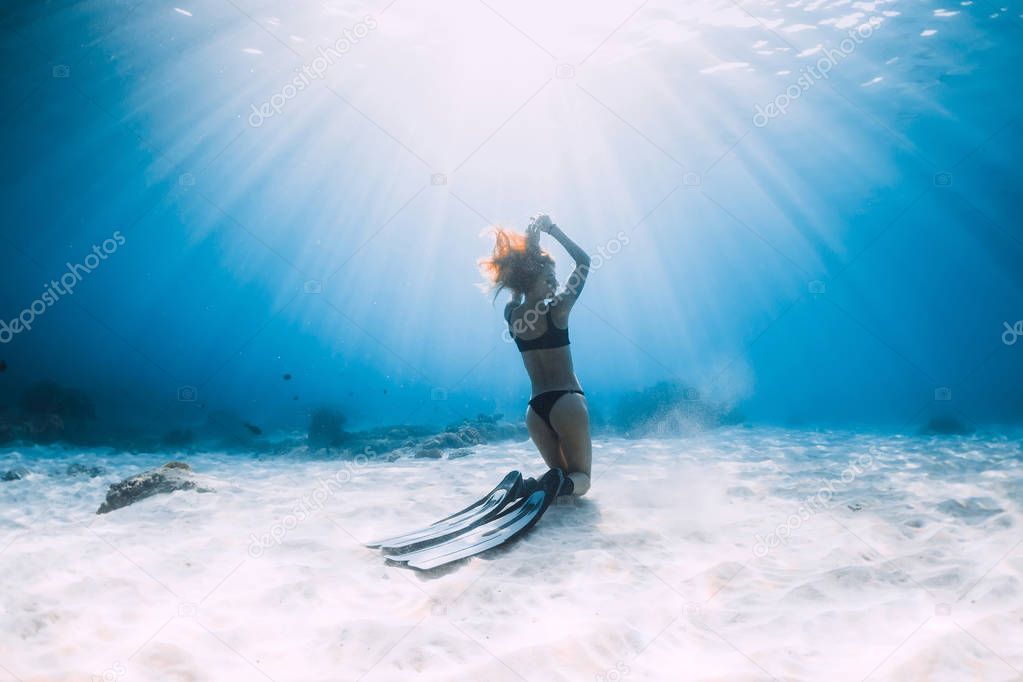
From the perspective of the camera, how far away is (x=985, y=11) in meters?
19.5

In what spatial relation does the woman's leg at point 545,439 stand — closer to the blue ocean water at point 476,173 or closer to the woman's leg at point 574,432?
the woman's leg at point 574,432

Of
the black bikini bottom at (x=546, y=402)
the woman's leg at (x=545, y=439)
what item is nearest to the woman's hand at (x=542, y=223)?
the black bikini bottom at (x=546, y=402)

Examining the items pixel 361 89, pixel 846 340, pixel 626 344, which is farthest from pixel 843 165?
pixel 846 340

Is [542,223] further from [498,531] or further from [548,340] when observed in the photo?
[498,531]

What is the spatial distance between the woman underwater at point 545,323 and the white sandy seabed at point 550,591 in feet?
2.87

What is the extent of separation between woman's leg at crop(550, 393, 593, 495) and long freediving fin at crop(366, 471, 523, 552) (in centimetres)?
59

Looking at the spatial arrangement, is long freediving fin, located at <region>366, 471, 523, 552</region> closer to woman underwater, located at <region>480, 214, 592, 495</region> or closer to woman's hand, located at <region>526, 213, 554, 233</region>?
woman underwater, located at <region>480, 214, 592, 495</region>

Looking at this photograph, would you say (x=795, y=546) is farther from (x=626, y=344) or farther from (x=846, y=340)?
(x=846, y=340)

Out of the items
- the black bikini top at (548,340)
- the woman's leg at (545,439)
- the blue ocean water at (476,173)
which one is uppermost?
the blue ocean water at (476,173)

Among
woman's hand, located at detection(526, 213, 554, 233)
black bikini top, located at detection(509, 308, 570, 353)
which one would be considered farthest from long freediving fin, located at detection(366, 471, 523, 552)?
woman's hand, located at detection(526, 213, 554, 233)

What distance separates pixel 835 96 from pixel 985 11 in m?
8.26

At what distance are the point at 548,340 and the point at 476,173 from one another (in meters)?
44.1

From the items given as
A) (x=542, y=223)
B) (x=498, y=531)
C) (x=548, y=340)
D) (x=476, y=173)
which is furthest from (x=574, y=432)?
(x=476, y=173)

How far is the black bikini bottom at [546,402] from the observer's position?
5.10 m
